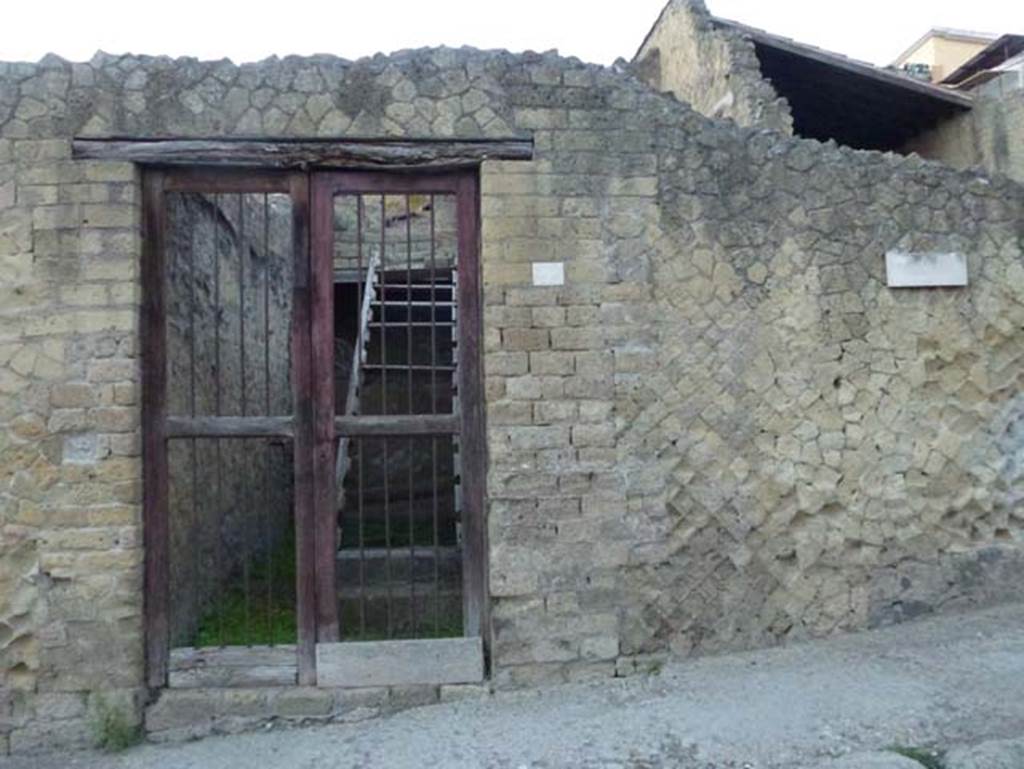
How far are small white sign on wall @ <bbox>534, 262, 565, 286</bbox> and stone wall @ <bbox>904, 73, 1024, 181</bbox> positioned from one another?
18.0ft

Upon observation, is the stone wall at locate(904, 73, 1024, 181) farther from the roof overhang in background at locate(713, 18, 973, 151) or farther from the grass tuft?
the grass tuft

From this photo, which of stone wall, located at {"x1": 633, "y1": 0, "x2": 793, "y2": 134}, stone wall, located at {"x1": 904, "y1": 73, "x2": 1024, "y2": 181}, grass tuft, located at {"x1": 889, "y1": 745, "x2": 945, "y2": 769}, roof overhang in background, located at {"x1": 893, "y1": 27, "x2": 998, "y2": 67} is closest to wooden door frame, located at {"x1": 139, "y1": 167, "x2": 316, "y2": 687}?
grass tuft, located at {"x1": 889, "y1": 745, "x2": 945, "y2": 769}

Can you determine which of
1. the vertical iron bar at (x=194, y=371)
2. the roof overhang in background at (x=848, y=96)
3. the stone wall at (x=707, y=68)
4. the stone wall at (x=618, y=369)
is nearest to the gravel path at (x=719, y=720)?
the stone wall at (x=618, y=369)

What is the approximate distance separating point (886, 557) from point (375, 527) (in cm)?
519

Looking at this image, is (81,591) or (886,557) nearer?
(81,591)

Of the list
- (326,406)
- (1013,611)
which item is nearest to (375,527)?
(326,406)

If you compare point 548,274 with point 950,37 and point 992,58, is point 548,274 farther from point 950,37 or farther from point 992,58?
point 950,37

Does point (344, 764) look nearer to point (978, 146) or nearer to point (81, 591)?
point (81, 591)

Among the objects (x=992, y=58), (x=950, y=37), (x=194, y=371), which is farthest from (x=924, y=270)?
(x=950, y=37)

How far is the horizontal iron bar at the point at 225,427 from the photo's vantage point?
4871mm

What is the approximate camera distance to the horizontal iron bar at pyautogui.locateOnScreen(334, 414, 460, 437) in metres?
4.95

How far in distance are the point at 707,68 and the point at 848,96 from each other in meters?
2.20

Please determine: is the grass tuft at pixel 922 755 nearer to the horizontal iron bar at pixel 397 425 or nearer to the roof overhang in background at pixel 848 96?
the horizontal iron bar at pixel 397 425

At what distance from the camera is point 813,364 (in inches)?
203
